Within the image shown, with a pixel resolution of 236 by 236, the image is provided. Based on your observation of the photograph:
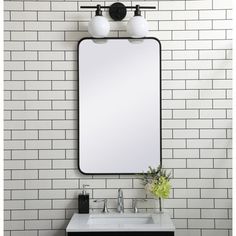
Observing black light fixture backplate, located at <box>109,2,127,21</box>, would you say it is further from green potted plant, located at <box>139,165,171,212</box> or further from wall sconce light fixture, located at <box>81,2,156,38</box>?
green potted plant, located at <box>139,165,171,212</box>

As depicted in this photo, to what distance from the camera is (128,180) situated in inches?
132

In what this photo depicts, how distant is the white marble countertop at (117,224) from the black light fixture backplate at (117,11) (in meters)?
1.33

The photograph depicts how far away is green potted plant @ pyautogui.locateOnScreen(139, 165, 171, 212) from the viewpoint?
3213 mm

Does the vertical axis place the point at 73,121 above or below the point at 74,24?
below

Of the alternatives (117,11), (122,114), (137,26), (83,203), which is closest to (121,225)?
(83,203)

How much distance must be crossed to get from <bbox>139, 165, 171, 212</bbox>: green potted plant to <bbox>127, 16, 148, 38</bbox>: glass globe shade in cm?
90

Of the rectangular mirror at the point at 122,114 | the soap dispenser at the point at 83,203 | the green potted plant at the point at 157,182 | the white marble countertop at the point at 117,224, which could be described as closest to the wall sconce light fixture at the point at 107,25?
the rectangular mirror at the point at 122,114

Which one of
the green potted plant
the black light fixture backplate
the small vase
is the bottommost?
the small vase

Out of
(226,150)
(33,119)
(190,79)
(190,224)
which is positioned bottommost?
(190,224)

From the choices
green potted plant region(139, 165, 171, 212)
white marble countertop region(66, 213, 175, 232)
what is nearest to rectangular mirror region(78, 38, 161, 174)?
green potted plant region(139, 165, 171, 212)

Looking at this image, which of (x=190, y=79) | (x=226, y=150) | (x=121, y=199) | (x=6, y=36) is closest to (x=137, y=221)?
(x=121, y=199)

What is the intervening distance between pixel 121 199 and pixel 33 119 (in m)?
0.81

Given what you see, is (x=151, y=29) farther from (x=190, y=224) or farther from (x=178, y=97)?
(x=190, y=224)

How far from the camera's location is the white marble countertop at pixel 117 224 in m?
2.85
